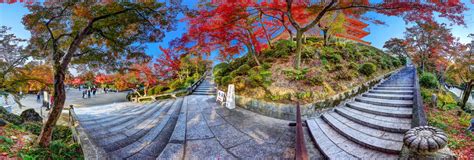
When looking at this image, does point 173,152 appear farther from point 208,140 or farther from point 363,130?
point 363,130

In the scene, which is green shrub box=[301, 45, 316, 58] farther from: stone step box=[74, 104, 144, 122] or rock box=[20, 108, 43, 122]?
rock box=[20, 108, 43, 122]

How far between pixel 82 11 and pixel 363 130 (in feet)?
27.0

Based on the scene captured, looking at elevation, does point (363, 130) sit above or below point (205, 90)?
below

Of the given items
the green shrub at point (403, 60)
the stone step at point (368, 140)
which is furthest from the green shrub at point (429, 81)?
the green shrub at point (403, 60)

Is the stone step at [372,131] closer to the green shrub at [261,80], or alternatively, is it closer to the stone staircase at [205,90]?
the green shrub at [261,80]

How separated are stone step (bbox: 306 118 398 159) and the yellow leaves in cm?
704

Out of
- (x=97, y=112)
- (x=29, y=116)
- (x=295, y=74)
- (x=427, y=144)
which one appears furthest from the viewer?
(x=97, y=112)

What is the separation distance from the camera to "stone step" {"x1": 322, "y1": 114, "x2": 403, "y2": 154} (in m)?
3.65

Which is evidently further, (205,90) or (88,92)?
(88,92)

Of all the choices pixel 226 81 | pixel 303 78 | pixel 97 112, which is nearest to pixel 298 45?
pixel 303 78

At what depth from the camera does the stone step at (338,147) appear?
3684mm

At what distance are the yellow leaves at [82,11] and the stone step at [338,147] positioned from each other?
7038mm

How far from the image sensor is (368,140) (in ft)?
13.6

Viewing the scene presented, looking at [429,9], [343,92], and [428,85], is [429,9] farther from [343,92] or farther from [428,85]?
[428,85]
